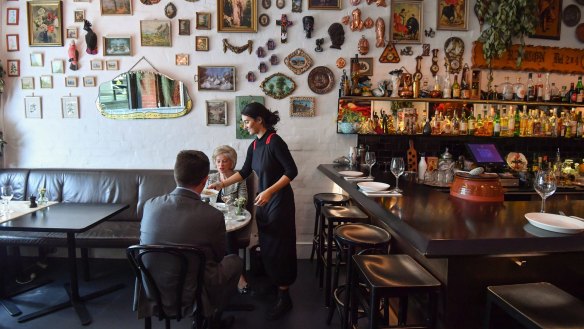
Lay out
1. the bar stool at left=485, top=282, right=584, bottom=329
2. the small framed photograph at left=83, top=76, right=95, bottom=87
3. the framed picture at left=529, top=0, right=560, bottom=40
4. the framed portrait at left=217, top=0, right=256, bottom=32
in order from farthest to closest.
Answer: the framed picture at left=529, top=0, right=560, bottom=40 < the small framed photograph at left=83, top=76, right=95, bottom=87 < the framed portrait at left=217, top=0, right=256, bottom=32 < the bar stool at left=485, top=282, right=584, bottom=329

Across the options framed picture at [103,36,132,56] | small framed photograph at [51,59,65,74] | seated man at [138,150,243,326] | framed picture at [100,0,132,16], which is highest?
framed picture at [100,0,132,16]

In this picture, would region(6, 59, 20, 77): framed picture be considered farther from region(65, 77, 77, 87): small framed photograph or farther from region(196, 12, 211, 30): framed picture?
region(196, 12, 211, 30): framed picture

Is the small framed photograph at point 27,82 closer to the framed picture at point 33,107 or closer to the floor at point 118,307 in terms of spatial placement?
the framed picture at point 33,107

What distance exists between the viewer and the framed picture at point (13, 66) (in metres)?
4.06

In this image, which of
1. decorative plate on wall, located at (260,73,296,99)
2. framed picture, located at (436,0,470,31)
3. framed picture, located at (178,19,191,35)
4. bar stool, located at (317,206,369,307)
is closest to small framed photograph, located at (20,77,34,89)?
framed picture, located at (178,19,191,35)

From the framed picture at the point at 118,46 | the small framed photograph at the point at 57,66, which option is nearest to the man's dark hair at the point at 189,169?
the framed picture at the point at 118,46

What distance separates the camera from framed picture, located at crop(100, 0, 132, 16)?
394cm

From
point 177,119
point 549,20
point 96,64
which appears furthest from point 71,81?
point 549,20

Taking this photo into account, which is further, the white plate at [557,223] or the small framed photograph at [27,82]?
the small framed photograph at [27,82]

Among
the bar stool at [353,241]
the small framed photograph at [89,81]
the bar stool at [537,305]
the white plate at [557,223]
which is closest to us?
the bar stool at [537,305]

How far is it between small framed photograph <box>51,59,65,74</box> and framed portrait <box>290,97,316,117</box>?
8.51ft

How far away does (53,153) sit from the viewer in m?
4.15

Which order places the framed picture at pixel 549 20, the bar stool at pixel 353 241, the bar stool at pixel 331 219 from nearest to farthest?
the bar stool at pixel 353 241 < the bar stool at pixel 331 219 < the framed picture at pixel 549 20

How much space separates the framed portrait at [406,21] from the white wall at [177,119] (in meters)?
0.10
